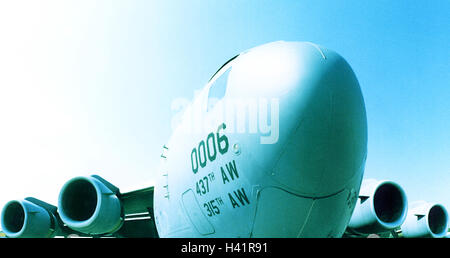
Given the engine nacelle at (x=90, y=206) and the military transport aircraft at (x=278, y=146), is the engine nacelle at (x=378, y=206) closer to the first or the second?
the military transport aircraft at (x=278, y=146)

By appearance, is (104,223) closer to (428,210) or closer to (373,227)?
(373,227)

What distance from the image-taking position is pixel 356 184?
8.60ft

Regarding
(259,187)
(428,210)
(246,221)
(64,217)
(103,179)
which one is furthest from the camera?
(428,210)

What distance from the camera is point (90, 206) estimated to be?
6840 mm

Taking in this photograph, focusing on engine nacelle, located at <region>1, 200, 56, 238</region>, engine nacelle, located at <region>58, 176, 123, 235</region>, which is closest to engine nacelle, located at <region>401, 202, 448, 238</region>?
engine nacelle, located at <region>58, 176, 123, 235</region>

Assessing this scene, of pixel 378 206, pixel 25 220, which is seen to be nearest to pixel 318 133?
pixel 378 206

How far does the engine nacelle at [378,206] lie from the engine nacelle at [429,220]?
3009 millimetres

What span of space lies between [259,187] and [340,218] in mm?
844

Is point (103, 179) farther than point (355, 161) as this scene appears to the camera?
Yes

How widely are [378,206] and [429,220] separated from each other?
133 inches

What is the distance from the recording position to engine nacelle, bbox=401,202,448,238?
8.24 meters

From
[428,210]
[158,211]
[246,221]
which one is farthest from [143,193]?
[428,210]

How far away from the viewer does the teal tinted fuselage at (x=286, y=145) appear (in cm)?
227

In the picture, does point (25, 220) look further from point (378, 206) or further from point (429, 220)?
point (429, 220)
